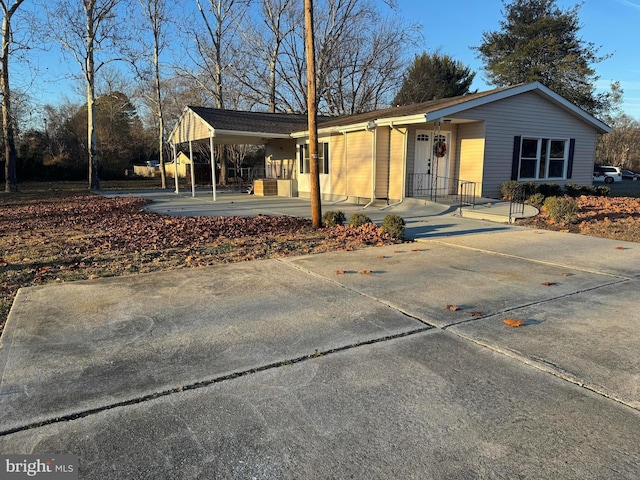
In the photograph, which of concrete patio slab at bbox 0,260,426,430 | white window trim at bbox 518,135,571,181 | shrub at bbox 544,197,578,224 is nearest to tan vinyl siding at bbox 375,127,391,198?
white window trim at bbox 518,135,571,181

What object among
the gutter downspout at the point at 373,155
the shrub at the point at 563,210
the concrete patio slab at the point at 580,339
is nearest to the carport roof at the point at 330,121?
the gutter downspout at the point at 373,155

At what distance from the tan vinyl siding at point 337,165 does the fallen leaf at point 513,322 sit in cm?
1262

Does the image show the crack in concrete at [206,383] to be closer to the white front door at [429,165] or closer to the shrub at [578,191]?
the white front door at [429,165]

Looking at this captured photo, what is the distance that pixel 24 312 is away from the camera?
4262 mm

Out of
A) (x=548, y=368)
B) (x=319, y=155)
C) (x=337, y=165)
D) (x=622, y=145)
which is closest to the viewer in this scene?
(x=548, y=368)

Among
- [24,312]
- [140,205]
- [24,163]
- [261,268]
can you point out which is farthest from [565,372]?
[24,163]

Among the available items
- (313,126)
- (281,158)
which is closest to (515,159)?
(313,126)

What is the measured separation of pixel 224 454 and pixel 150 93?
102 feet

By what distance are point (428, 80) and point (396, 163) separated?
913 inches

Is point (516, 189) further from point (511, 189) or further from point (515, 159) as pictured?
point (515, 159)

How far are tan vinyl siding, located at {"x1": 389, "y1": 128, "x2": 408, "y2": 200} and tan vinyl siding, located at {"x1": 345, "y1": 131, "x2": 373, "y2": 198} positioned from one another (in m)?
0.73

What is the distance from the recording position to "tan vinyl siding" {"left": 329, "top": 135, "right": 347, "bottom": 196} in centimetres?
1638

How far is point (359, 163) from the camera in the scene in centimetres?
1540

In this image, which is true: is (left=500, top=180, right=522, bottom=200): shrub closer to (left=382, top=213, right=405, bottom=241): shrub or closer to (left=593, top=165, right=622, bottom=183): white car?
(left=382, top=213, right=405, bottom=241): shrub
